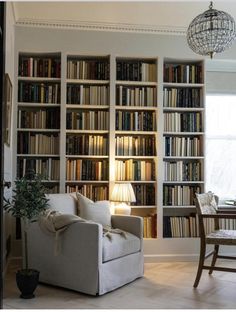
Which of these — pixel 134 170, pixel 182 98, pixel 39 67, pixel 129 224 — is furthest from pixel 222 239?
pixel 39 67

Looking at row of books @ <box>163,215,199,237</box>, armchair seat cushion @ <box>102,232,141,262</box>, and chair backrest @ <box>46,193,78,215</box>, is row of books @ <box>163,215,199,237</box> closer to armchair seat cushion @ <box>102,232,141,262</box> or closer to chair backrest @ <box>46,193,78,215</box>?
armchair seat cushion @ <box>102,232,141,262</box>

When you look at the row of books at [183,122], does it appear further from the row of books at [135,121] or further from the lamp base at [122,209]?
the lamp base at [122,209]

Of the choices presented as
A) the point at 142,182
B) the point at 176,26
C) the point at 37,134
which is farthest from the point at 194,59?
the point at 37,134

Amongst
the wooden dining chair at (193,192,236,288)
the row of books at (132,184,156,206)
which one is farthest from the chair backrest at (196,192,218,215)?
the row of books at (132,184,156,206)

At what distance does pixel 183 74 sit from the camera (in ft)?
15.4

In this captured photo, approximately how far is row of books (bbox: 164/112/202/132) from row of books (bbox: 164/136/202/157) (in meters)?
0.11

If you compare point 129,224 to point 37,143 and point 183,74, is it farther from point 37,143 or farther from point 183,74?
point 183,74

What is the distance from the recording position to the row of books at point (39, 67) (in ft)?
14.6

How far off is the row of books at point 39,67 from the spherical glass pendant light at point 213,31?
1.90m

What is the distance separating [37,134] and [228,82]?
2.64 metres

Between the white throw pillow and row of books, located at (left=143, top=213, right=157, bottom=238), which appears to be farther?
row of books, located at (left=143, top=213, right=157, bottom=238)

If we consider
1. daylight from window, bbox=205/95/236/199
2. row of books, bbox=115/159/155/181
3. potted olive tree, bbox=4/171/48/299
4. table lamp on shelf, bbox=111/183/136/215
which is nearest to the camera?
potted olive tree, bbox=4/171/48/299

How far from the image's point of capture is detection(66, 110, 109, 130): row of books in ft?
14.8

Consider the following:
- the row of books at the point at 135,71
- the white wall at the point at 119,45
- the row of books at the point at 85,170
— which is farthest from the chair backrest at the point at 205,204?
the row of books at the point at 135,71
